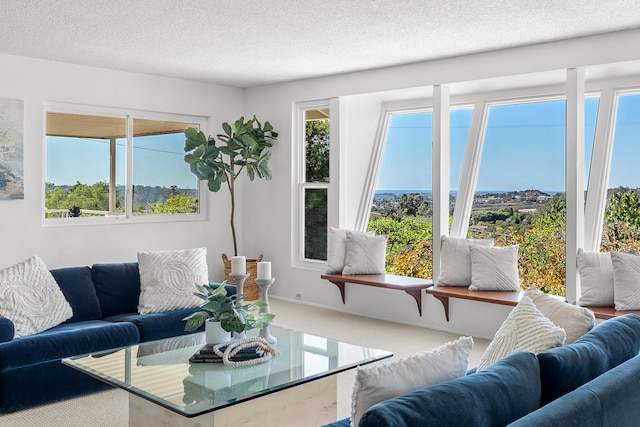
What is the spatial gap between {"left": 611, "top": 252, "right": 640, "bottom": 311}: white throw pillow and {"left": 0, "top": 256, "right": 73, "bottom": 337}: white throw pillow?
400 centimetres

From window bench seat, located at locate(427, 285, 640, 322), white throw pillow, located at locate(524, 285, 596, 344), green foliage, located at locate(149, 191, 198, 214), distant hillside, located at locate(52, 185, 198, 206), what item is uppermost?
distant hillside, located at locate(52, 185, 198, 206)

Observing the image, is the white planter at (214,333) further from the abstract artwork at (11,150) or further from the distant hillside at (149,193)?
the distant hillside at (149,193)

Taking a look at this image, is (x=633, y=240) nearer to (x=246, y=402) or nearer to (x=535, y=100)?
(x=535, y=100)

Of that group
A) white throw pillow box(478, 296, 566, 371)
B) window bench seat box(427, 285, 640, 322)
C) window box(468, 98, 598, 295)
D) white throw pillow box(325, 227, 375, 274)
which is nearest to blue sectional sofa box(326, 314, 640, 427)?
white throw pillow box(478, 296, 566, 371)

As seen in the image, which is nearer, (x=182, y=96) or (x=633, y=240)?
(x=633, y=240)

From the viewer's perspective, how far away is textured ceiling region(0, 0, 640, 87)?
13.8 ft

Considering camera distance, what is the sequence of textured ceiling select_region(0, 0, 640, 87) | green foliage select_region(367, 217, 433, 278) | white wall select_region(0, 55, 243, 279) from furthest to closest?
green foliage select_region(367, 217, 433, 278)
white wall select_region(0, 55, 243, 279)
textured ceiling select_region(0, 0, 640, 87)

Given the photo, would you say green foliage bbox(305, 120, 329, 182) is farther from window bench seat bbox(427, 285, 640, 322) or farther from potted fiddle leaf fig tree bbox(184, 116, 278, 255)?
window bench seat bbox(427, 285, 640, 322)

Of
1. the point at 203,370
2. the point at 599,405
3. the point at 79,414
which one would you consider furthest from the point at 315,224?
the point at 599,405

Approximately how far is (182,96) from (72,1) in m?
3.09

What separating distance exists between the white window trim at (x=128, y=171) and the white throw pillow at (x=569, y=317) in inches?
198

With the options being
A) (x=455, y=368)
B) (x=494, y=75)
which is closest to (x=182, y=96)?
(x=494, y=75)

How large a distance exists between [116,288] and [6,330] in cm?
110

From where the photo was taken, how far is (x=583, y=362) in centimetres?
211
